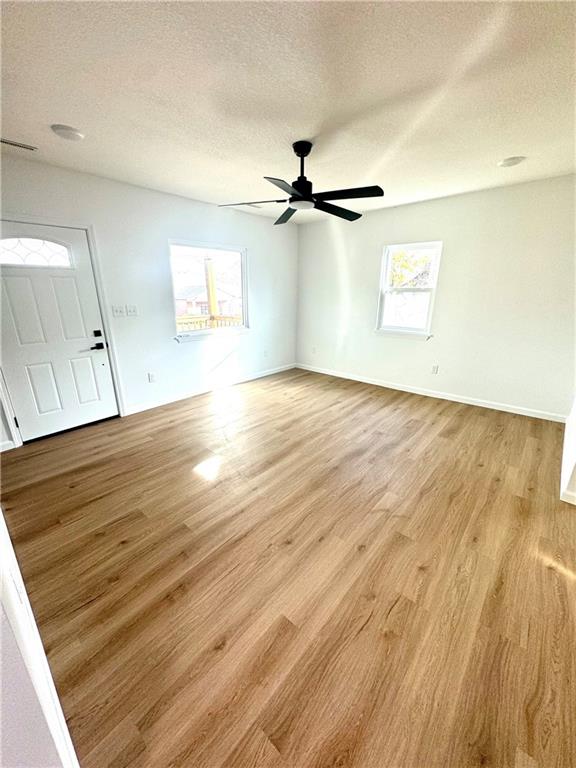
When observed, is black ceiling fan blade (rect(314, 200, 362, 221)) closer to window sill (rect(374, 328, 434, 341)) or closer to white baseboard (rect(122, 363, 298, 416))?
window sill (rect(374, 328, 434, 341))

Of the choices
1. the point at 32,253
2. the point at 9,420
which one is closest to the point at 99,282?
the point at 32,253

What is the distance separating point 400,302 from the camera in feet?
14.7

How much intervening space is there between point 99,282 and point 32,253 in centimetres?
58

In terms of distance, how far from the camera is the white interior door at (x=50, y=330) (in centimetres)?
275

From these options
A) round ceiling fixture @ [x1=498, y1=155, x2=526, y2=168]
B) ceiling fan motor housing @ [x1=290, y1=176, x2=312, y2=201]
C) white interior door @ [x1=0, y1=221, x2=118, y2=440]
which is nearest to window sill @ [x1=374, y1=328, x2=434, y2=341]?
round ceiling fixture @ [x1=498, y1=155, x2=526, y2=168]

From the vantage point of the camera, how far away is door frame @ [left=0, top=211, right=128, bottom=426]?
2703mm

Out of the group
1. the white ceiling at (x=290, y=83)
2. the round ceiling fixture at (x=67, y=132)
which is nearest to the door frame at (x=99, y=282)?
the white ceiling at (x=290, y=83)

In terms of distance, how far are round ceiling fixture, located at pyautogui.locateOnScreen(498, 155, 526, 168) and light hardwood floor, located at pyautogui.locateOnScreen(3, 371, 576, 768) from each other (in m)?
2.65

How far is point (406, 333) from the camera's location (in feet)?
14.6

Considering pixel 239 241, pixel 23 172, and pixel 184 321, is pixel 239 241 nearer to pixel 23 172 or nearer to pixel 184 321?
pixel 184 321

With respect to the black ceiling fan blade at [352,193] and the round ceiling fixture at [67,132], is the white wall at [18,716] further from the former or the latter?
the round ceiling fixture at [67,132]

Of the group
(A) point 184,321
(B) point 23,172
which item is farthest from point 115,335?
(B) point 23,172

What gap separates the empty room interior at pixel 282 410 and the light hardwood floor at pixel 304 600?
0.01 metres

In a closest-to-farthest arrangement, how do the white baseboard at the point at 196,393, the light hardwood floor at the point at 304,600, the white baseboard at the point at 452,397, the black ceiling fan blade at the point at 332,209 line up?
1. the light hardwood floor at the point at 304,600
2. the black ceiling fan blade at the point at 332,209
3. the white baseboard at the point at 452,397
4. the white baseboard at the point at 196,393
